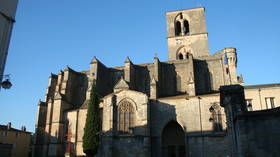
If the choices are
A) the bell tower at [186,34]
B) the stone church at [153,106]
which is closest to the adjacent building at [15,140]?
the stone church at [153,106]

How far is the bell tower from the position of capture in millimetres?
37719

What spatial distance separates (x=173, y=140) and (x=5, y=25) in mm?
22154

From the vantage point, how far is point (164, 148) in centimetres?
2678

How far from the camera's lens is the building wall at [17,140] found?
37384mm

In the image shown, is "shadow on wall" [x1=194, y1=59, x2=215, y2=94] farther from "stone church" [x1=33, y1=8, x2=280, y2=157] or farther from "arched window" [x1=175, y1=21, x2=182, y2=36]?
"arched window" [x1=175, y1=21, x2=182, y2=36]

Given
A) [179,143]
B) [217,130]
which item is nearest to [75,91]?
[179,143]

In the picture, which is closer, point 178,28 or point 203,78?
point 203,78

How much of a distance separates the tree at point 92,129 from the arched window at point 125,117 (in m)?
2.26

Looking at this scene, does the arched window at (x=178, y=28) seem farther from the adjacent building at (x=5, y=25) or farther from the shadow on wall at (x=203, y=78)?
the adjacent building at (x=5, y=25)

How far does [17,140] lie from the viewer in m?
39.3

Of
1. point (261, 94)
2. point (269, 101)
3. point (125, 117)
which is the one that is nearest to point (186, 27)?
point (261, 94)

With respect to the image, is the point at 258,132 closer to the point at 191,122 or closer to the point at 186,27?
the point at 191,122

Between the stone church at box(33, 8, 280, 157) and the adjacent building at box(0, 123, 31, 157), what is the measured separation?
28.1 feet

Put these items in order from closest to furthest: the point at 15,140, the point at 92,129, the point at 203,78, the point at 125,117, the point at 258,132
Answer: the point at 258,132 < the point at 92,129 < the point at 125,117 < the point at 203,78 < the point at 15,140
